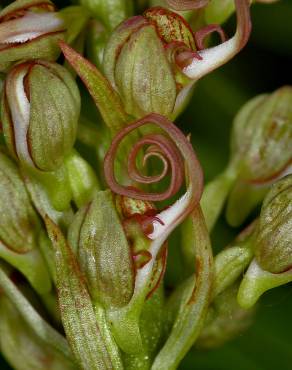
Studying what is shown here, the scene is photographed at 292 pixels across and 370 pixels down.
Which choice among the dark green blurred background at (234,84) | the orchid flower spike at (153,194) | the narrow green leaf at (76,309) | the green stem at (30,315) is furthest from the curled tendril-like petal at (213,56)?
the dark green blurred background at (234,84)

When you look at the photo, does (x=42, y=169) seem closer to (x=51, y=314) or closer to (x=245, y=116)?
(x=51, y=314)

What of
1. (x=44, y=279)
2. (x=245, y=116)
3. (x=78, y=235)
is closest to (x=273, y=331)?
(x=245, y=116)

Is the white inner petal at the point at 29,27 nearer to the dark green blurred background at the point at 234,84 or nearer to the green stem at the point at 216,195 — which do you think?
the green stem at the point at 216,195

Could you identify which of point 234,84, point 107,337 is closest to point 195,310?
point 107,337

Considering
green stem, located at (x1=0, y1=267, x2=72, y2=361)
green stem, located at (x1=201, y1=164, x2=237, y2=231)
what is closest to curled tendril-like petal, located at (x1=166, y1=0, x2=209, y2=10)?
green stem, located at (x1=201, y1=164, x2=237, y2=231)

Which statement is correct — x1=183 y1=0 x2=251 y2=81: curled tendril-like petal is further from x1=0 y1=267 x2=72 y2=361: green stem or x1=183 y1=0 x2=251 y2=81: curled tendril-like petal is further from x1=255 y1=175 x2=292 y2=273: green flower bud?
x1=0 y1=267 x2=72 y2=361: green stem

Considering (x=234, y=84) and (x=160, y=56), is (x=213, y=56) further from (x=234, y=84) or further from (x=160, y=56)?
(x=234, y=84)
